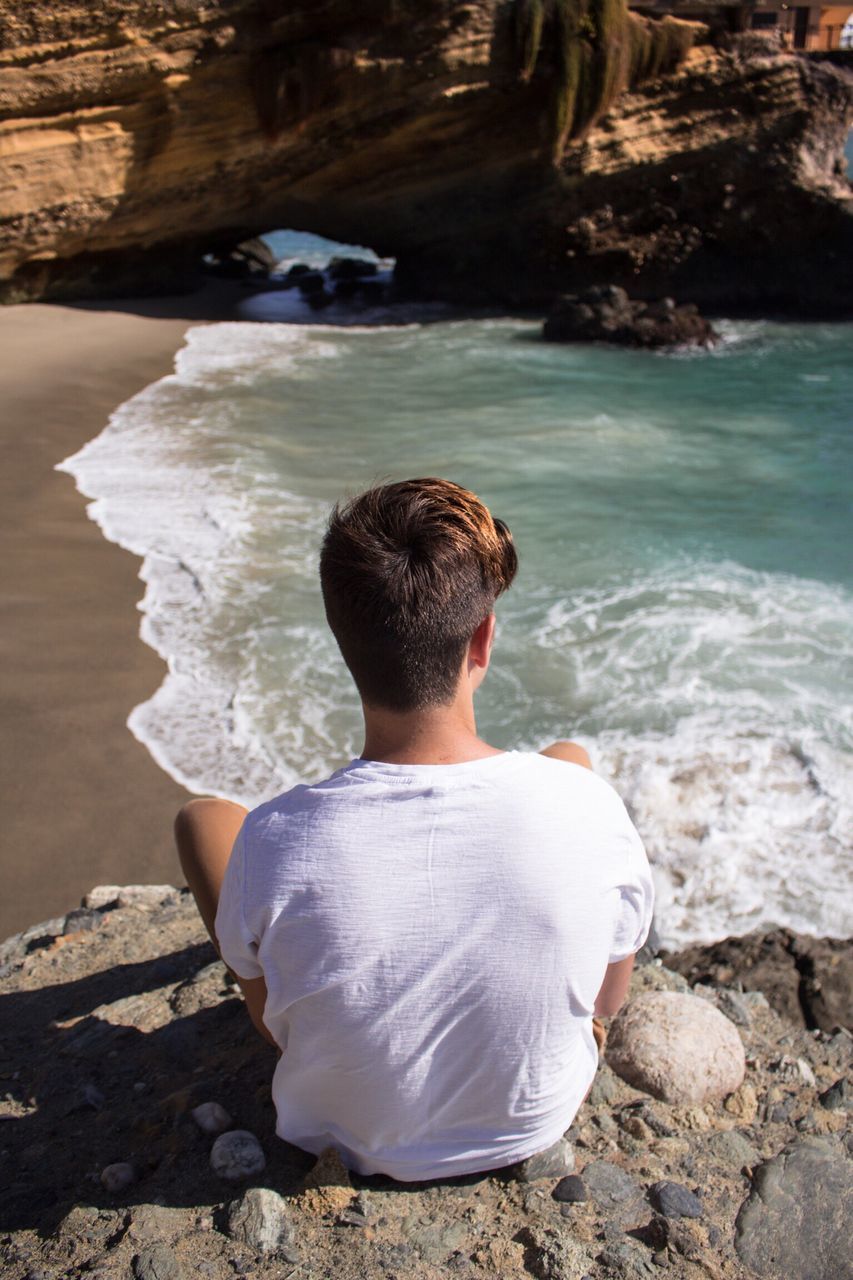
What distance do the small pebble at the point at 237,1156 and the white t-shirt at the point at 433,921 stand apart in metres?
0.42

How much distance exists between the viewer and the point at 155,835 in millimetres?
4293

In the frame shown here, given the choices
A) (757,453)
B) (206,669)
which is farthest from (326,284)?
(206,669)

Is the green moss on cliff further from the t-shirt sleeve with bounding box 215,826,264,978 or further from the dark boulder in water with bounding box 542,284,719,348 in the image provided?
the t-shirt sleeve with bounding box 215,826,264,978

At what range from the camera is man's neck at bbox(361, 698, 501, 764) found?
1.72m

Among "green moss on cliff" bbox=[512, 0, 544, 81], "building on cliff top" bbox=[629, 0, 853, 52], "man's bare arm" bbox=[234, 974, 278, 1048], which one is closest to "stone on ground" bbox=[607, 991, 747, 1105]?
"man's bare arm" bbox=[234, 974, 278, 1048]

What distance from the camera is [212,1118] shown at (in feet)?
7.37

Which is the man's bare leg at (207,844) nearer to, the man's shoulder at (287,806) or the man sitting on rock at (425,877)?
the man sitting on rock at (425,877)

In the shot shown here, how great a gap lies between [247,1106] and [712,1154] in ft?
3.58

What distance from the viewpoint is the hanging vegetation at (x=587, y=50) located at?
1499cm

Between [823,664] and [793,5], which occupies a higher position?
[793,5]

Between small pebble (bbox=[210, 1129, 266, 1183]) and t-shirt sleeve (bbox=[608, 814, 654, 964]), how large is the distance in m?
0.89

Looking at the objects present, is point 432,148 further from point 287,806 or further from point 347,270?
point 287,806

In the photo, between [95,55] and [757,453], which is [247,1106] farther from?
[95,55]

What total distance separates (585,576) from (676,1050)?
15.7ft
